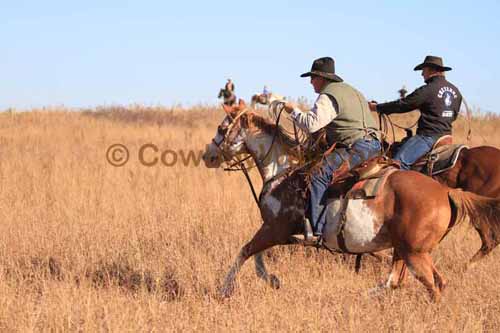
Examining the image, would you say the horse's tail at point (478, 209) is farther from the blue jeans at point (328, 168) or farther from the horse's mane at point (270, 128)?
the horse's mane at point (270, 128)

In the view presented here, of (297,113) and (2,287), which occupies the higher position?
(297,113)

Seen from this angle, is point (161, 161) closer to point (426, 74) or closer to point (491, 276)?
point (426, 74)

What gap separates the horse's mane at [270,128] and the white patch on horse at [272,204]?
0.59 meters

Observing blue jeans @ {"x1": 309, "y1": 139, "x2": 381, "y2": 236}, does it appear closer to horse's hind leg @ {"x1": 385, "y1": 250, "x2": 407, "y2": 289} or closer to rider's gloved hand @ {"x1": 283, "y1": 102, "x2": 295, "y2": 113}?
rider's gloved hand @ {"x1": 283, "y1": 102, "x2": 295, "y2": 113}

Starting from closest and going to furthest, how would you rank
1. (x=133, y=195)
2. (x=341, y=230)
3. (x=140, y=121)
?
(x=341, y=230) < (x=133, y=195) < (x=140, y=121)

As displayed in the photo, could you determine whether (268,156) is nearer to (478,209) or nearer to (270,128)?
(270,128)

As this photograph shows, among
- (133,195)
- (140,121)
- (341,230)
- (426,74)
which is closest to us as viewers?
(341,230)

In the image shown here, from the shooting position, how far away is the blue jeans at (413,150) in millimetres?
7395

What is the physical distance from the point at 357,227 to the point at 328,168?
67 centimetres

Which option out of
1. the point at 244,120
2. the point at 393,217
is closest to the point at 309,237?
the point at 393,217

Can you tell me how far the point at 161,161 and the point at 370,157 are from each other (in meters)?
9.81

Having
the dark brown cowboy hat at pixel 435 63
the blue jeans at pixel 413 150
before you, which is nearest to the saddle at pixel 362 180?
the blue jeans at pixel 413 150

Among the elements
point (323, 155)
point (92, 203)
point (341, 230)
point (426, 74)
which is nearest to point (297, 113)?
point (323, 155)

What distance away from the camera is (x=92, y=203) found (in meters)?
10.4
